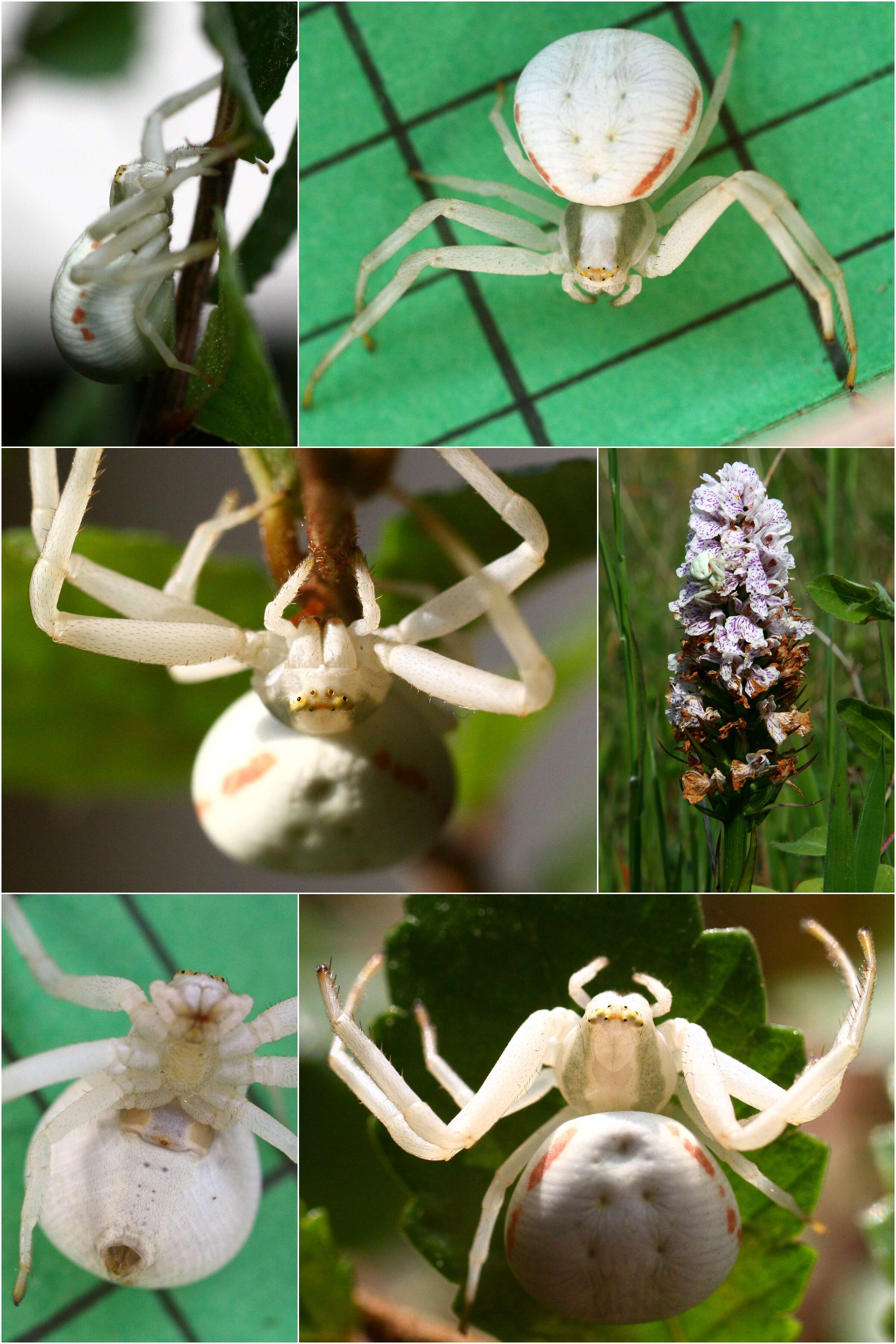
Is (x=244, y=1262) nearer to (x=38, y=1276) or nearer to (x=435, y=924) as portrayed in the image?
(x=38, y=1276)

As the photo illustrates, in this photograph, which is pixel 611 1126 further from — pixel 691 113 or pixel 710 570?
pixel 691 113

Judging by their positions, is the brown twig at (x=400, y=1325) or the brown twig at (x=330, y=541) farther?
the brown twig at (x=400, y=1325)

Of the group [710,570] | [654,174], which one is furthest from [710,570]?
[654,174]

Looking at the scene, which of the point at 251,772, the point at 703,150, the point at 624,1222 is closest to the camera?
the point at 624,1222

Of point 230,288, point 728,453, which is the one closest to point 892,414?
point 728,453

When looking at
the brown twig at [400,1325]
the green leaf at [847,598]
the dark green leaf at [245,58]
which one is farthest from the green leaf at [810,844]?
the dark green leaf at [245,58]

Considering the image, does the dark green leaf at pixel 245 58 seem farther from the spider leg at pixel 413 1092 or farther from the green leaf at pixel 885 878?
the green leaf at pixel 885 878

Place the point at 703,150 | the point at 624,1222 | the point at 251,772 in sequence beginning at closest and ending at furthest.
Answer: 1. the point at 624,1222
2. the point at 251,772
3. the point at 703,150
